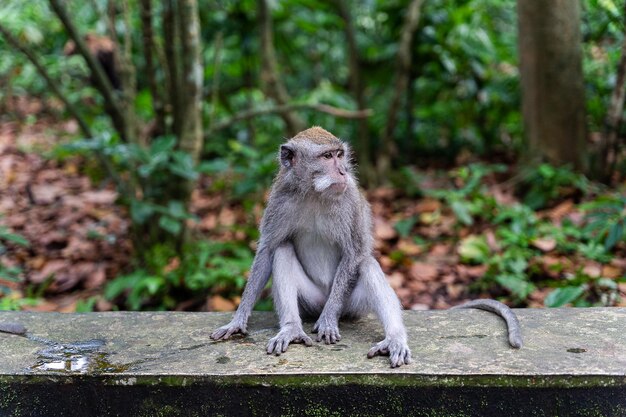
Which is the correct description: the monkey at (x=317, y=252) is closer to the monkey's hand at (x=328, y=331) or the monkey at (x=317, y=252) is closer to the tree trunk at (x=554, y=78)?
the monkey's hand at (x=328, y=331)

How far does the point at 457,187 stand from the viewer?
23.4ft

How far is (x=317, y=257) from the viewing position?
12.6ft

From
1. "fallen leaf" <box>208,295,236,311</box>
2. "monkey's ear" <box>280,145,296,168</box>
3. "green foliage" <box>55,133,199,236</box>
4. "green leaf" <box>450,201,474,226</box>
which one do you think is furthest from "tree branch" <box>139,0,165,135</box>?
"green leaf" <box>450,201,474,226</box>

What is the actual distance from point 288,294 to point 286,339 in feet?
1.04

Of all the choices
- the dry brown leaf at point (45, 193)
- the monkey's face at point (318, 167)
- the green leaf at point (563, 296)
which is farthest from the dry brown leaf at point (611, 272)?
the dry brown leaf at point (45, 193)

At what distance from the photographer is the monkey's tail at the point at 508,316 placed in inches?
129

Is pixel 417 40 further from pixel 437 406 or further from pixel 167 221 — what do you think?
pixel 437 406

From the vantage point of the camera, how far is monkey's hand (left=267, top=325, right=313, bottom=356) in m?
3.31

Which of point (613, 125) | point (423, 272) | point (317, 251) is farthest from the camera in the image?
point (613, 125)

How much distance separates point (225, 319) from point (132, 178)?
2.36 m

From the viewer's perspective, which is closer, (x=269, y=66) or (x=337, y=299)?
(x=337, y=299)

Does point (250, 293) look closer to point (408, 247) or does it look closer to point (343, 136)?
point (408, 247)

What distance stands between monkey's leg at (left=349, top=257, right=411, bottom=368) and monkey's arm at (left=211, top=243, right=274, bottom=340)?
1.62 ft

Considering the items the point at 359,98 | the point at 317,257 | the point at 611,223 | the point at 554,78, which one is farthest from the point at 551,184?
the point at 317,257
